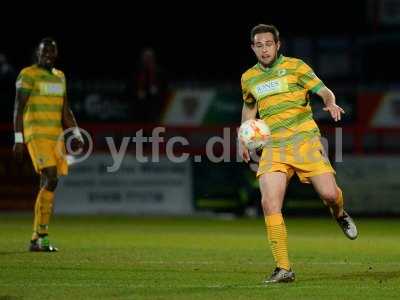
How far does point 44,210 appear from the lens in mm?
13289

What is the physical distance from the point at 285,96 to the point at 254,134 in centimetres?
46

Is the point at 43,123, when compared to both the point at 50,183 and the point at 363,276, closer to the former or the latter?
the point at 50,183

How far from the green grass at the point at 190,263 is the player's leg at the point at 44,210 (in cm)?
20

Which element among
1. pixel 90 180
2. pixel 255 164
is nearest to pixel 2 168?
pixel 90 180

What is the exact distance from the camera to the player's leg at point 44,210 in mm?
13133

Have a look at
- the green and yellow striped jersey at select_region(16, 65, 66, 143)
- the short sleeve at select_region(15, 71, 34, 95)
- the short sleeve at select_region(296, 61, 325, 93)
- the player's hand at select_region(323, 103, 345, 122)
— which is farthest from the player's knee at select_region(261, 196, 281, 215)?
the short sleeve at select_region(15, 71, 34, 95)

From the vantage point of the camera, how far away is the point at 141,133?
21.5 meters

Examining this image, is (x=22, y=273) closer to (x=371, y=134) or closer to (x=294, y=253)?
(x=294, y=253)

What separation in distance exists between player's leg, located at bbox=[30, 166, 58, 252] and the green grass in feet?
0.65

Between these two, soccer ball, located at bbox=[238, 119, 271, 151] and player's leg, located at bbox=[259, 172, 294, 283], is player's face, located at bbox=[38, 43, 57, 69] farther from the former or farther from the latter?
player's leg, located at bbox=[259, 172, 294, 283]

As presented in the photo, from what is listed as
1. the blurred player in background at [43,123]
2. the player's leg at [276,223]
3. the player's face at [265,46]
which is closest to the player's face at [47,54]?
the blurred player in background at [43,123]

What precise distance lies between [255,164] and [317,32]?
537 inches

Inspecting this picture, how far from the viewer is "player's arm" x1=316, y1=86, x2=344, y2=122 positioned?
32.7 feet

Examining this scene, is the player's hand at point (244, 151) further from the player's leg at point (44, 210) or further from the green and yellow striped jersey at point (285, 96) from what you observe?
the player's leg at point (44, 210)
